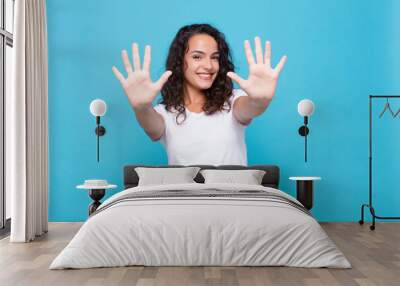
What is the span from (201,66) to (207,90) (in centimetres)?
28

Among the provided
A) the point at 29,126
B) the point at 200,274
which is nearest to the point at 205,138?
the point at 29,126

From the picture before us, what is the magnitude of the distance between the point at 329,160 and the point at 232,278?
10.8ft

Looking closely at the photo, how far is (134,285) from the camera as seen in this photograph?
3.70 metres

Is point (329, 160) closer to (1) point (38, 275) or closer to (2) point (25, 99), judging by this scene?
(2) point (25, 99)

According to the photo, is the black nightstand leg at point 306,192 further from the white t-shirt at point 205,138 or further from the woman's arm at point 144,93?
the woman's arm at point 144,93

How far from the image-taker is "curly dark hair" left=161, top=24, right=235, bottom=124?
21.7 ft

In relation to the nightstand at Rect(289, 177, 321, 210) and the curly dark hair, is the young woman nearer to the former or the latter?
the curly dark hair

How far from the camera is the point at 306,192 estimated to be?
6496 mm

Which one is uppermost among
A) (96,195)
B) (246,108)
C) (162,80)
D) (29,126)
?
(162,80)

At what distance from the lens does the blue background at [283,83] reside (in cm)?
681

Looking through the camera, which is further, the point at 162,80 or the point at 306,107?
the point at 306,107

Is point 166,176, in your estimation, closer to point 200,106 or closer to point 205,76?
point 200,106

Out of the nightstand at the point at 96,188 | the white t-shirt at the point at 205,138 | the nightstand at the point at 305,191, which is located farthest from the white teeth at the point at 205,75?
the nightstand at the point at 96,188

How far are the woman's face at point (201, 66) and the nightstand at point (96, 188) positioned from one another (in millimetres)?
1488
